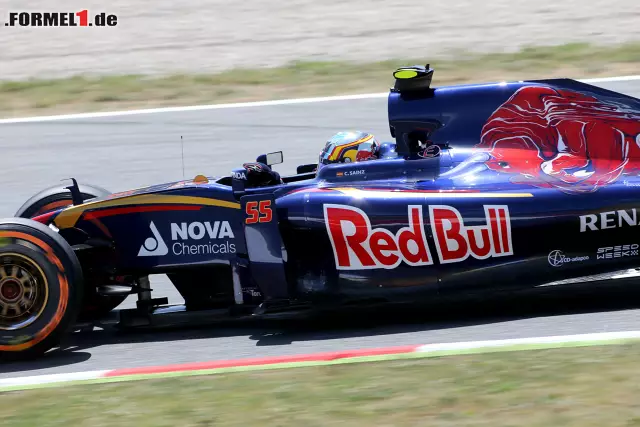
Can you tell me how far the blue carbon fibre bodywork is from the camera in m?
6.14

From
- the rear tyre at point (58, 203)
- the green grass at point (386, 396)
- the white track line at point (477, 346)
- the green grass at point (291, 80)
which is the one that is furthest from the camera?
the green grass at point (291, 80)

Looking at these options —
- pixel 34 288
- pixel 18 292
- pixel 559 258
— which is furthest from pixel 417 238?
pixel 18 292

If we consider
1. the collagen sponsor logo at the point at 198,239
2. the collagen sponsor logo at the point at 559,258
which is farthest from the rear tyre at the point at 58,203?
the collagen sponsor logo at the point at 559,258

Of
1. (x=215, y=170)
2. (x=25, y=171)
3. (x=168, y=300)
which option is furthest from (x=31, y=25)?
(x=168, y=300)

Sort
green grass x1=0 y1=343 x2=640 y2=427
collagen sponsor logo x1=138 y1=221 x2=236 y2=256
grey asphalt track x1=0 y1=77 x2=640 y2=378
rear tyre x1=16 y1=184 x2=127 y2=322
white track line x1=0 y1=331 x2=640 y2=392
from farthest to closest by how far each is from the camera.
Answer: rear tyre x1=16 y1=184 x2=127 y2=322 < collagen sponsor logo x1=138 y1=221 x2=236 y2=256 < grey asphalt track x1=0 y1=77 x2=640 y2=378 < white track line x1=0 y1=331 x2=640 y2=392 < green grass x1=0 y1=343 x2=640 y2=427

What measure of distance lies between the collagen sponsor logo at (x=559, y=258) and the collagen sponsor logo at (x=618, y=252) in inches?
4.1

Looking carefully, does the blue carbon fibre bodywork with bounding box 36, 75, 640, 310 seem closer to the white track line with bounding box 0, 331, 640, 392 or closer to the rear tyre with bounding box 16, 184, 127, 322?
the white track line with bounding box 0, 331, 640, 392

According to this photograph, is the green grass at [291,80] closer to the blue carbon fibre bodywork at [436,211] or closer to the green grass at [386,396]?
the blue carbon fibre bodywork at [436,211]

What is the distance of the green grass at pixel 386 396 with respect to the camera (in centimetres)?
462

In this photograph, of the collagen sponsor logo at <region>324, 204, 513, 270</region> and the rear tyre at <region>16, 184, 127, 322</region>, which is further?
the rear tyre at <region>16, 184, 127, 322</region>

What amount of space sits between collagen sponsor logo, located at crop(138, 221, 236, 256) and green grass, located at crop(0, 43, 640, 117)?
5.67 metres

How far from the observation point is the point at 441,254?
6156 mm

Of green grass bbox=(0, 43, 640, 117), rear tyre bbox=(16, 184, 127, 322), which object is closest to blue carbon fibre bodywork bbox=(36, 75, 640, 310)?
rear tyre bbox=(16, 184, 127, 322)

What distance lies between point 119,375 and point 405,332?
1716 mm
